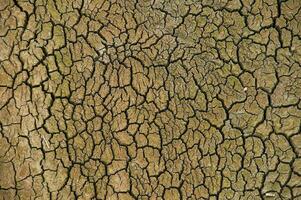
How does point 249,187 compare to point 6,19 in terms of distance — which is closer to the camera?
point 249,187

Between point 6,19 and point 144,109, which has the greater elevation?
point 6,19

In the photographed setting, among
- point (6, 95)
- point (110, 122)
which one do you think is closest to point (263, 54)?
point (110, 122)

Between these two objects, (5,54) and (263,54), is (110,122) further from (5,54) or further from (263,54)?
(263,54)

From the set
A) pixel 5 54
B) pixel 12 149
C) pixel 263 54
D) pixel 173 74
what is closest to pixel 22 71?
pixel 5 54

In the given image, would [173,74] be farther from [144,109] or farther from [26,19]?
[26,19]

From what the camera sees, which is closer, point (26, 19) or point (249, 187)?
point (249, 187)

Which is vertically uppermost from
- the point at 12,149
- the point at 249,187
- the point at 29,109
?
the point at 29,109
